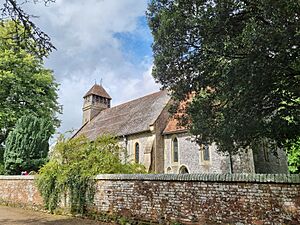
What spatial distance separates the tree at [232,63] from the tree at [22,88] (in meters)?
16.0

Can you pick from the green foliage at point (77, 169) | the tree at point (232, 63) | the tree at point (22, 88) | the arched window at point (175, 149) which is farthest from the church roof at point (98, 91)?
the tree at point (232, 63)

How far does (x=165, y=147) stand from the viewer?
78.3 ft

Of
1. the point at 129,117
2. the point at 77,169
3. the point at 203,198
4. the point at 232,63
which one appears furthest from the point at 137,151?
the point at 232,63

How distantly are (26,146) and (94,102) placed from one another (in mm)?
18853

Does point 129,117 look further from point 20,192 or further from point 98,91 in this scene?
point 20,192

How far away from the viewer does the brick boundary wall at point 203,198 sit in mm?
6289

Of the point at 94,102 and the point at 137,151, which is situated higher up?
the point at 94,102

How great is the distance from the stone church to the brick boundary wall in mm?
5799

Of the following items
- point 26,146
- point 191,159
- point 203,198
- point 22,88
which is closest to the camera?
point 203,198

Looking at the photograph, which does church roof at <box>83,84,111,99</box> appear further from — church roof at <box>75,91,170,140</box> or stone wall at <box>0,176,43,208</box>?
stone wall at <box>0,176,43,208</box>

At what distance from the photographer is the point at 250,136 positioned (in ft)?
32.6

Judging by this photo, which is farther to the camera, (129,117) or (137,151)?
(129,117)

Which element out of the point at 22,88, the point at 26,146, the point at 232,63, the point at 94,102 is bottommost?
the point at 26,146

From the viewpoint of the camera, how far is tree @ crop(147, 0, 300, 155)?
7.01 metres
